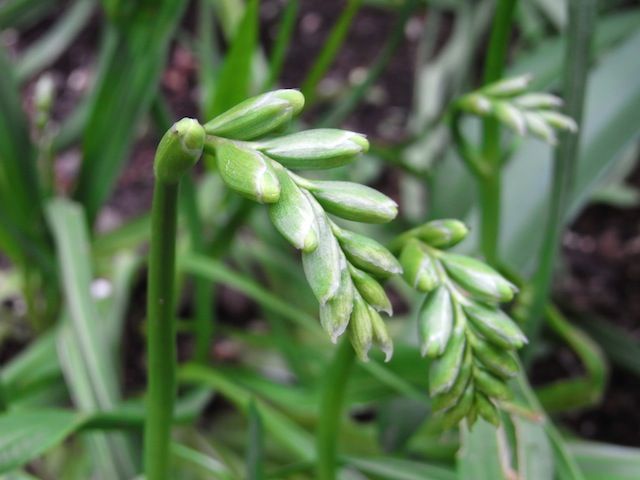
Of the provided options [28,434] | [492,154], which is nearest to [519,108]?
[492,154]

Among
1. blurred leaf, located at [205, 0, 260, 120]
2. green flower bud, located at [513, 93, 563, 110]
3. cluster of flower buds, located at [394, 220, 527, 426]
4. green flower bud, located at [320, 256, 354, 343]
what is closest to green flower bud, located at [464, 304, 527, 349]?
cluster of flower buds, located at [394, 220, 527, 426]

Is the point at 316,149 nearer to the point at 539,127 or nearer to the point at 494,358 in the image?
the point at 494,358

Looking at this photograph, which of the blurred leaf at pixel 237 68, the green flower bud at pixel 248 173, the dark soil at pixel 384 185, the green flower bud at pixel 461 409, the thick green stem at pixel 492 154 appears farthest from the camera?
the dark soil at pixel 384 185

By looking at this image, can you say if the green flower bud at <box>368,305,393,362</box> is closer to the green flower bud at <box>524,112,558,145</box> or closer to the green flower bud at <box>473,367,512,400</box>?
the green flower bud at <box>473,367,512,400</box>

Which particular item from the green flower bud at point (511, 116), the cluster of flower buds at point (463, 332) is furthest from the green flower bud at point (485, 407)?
the green flower bud at point (511, 116)

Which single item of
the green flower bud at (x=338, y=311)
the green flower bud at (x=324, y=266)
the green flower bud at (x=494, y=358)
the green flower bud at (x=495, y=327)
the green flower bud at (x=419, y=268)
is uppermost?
the green flower bud at (x=324, y=266)

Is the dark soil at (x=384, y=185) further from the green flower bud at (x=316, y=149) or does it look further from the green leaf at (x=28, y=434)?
the green flower bud at (x=316, y=149)
